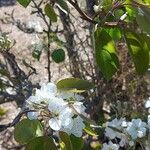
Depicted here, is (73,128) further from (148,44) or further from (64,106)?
(148,44)

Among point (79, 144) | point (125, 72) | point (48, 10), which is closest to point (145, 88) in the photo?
point (125, 72)

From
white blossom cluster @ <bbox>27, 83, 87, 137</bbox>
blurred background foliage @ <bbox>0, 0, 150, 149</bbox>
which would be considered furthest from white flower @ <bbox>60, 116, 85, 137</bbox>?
blurred background foliage @ <bbox>0, 0, 150, 149</bbox>

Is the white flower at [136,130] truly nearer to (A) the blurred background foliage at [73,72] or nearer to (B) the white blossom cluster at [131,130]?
(B) the white blossom cluster at [131,130]

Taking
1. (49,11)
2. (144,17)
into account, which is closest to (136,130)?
(49,11)

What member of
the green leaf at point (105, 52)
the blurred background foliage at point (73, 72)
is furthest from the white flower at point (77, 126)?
the blurred background foliage at point (73, 72)

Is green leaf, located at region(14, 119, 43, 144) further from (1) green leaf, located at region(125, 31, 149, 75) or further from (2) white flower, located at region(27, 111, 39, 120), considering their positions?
(1) green leaf, located at region(125, 31, 149, 75)

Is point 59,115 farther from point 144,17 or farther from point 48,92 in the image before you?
point 144,17
